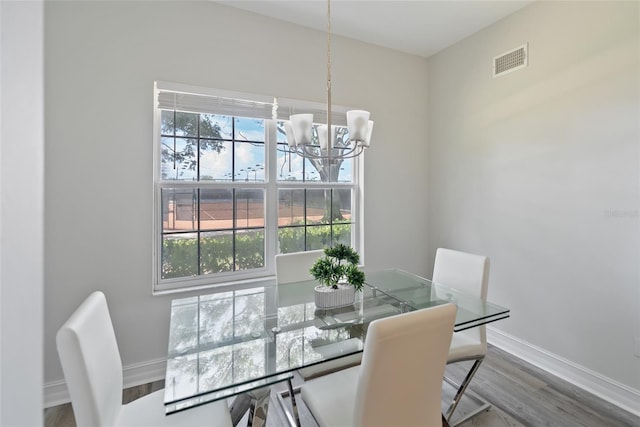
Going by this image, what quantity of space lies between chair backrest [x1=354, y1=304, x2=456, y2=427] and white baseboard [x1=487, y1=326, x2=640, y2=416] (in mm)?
1765

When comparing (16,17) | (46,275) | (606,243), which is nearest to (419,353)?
Answer: (16,17)

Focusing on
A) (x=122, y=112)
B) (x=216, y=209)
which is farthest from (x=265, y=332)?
(x=122, y=112)

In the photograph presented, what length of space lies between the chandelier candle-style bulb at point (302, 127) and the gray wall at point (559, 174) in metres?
1.99

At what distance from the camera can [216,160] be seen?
2.57 metres

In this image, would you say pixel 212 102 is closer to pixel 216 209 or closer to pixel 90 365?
pixel 216 209

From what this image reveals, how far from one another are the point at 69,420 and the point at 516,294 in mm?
3371

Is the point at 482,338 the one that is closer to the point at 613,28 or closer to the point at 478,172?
the point at 478,172

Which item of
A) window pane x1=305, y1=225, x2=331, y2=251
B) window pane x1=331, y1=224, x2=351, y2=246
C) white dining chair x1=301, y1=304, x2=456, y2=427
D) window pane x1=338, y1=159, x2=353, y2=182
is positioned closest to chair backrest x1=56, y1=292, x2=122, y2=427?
white dining chair x1=301, y1=304, x2=456, y2=427

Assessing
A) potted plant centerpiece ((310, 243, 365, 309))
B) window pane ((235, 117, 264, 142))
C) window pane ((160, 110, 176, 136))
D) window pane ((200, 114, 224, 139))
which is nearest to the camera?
potted plant centerpiece ((310, 243, 365, 309))

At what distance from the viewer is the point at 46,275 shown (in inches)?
80.6

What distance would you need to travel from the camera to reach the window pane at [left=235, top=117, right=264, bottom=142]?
264 centimetres

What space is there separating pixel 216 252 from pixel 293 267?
2.39 ft

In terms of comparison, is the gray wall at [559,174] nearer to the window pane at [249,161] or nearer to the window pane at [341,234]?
the window pane at [341,234]

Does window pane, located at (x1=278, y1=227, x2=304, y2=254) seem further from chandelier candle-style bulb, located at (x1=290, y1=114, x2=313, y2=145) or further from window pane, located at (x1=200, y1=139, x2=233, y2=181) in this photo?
chandelier candle-style bulb, located at (x1=290, y1=114, x2=313, y2=145)
